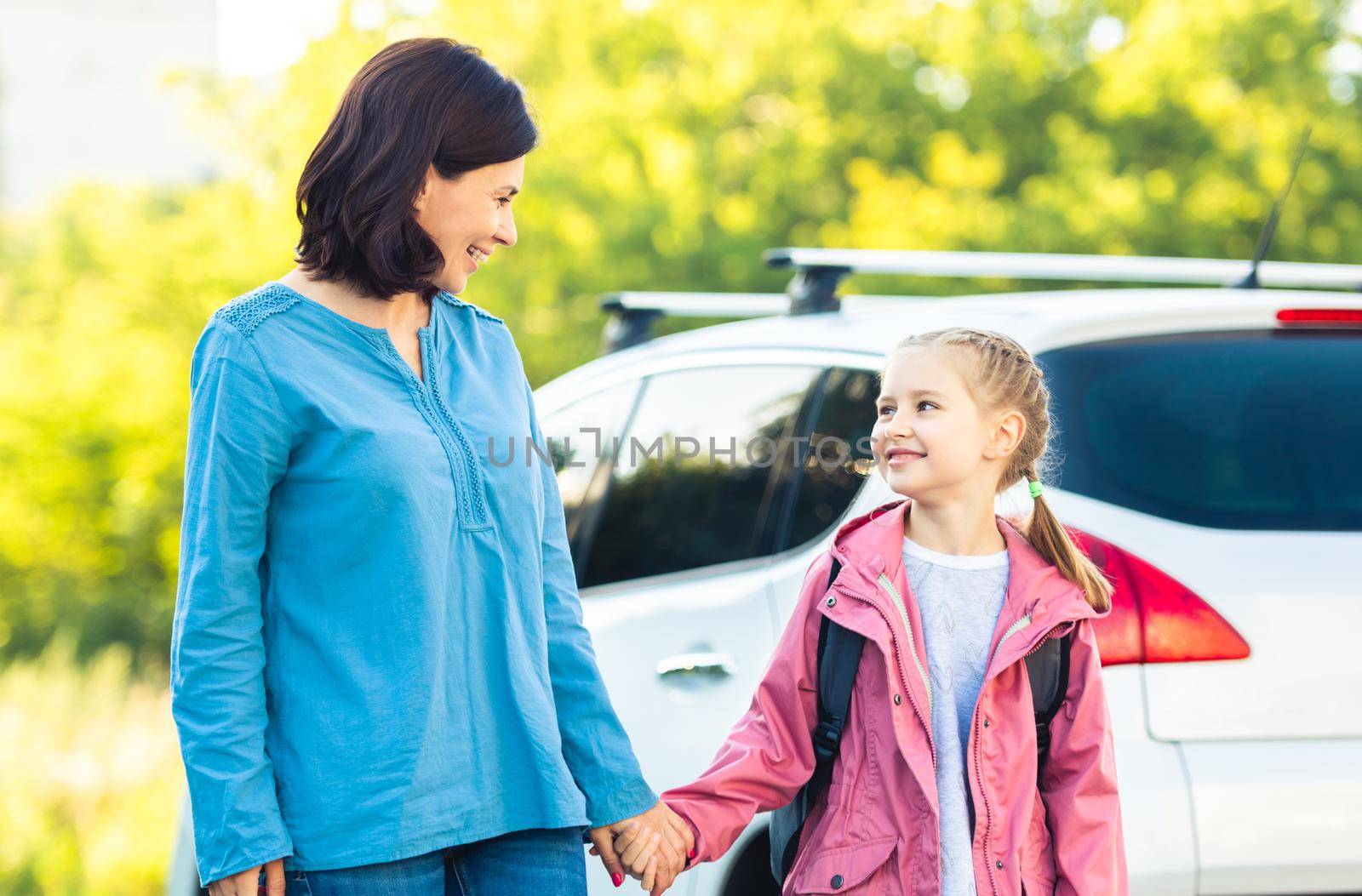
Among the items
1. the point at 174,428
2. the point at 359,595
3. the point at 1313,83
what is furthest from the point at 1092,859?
the point at 174,428

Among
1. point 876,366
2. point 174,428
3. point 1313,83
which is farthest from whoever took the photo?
point 174,428

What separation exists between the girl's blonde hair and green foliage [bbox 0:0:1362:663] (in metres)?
10.8

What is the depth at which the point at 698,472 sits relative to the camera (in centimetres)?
338

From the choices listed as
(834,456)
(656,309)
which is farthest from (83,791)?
(834,456)

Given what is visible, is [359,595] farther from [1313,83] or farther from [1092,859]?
[1313,83]

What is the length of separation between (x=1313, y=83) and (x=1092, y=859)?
562 inches

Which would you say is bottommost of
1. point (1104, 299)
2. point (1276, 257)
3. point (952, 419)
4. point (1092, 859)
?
point (1092, 859)

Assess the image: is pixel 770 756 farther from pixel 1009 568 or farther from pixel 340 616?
pixel 340 616

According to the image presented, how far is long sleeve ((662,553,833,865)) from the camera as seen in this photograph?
7.58ft

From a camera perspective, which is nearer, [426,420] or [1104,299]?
[426,420]

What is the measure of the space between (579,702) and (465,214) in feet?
2.58

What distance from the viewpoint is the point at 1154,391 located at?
2719 millimetres

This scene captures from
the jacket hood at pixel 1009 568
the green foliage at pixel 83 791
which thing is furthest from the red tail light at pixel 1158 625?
the green foliage at pixel 83 791

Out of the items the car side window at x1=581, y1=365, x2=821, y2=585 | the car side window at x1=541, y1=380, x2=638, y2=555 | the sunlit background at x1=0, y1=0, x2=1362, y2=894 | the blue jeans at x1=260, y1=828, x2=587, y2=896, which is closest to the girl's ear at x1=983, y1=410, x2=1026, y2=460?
the car side window at x1=581, y1=365, x2=821, y2=585
